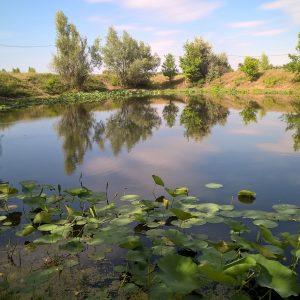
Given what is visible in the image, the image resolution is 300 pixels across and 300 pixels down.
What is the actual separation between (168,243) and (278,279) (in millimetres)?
1637

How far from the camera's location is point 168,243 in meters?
3.67

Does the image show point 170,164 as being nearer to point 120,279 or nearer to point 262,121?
point 120,279

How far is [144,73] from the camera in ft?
146

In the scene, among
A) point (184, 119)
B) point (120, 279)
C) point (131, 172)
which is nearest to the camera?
point (120, 279)

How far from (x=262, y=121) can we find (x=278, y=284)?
1347 cm

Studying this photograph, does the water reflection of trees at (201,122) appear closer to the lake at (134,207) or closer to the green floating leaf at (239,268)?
the lake at (134,207)

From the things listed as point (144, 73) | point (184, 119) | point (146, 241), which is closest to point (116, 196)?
point (146, 241)

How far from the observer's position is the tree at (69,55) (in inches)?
1416

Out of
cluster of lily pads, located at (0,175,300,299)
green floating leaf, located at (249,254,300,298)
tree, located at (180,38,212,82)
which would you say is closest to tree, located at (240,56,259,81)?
tree, located at (180,38,212,82)

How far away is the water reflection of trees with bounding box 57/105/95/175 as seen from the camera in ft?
27.6

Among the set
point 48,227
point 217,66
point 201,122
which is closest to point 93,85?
point 217,66

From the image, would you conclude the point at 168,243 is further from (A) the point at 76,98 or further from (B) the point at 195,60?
(B) the point at 195,60

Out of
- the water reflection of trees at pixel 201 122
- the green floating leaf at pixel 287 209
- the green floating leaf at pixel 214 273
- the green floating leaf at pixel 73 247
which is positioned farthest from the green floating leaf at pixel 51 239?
the water reflection of trees at pixel 201 122

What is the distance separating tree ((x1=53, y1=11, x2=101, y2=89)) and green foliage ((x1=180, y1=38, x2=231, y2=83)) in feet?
48.1
